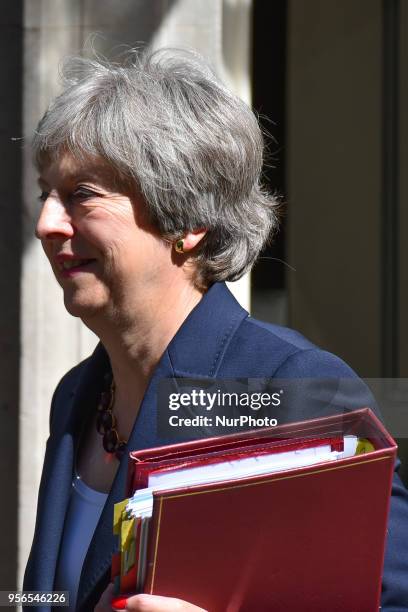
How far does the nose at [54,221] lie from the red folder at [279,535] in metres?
0.65

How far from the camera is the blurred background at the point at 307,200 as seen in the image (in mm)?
3738

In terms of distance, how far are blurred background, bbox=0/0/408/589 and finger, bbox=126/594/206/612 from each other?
2.28m

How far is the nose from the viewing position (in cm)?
201

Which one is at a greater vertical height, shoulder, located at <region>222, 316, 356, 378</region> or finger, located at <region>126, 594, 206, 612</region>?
shoulder, located at <region>222, 316, 356, 378</region>

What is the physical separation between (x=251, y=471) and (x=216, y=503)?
82 mm

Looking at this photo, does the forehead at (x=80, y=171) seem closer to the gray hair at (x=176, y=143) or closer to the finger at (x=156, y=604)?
the gray hair at (x=176, y=143)

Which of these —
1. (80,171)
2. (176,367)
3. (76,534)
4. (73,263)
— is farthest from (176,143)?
(76,534)

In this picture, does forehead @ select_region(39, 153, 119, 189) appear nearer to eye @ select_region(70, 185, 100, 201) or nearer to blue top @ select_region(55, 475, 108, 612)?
eye @ select_region(70, 185, 100, 201)

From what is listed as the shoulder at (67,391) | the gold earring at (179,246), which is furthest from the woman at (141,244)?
the shoulder at (67,391)

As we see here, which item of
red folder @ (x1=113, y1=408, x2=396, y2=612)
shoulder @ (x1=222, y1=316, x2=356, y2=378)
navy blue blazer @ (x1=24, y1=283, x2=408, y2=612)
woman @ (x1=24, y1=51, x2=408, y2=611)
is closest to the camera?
red folder @ (x1=113, y1=408, x2=396, y2=612)

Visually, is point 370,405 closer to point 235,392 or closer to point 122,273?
point 235,392

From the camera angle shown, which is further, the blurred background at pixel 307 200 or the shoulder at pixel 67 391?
the blurred background at pixel 307 200

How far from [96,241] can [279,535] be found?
2.60ft

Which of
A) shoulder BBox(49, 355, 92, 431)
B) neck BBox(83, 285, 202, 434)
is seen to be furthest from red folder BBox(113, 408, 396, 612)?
shoulder BBox(49, 355, 92, 431)
